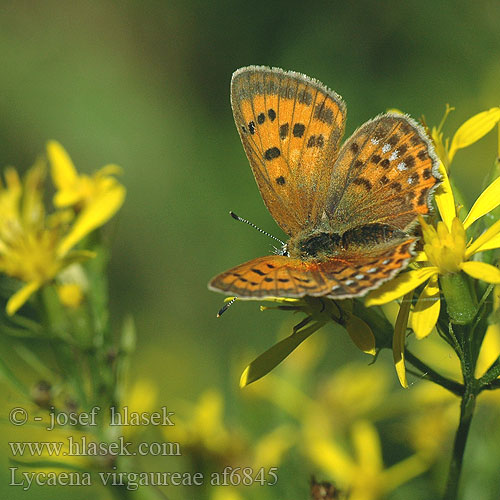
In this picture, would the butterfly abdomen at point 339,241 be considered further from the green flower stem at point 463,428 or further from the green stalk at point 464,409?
the green flower stem at point 463,428

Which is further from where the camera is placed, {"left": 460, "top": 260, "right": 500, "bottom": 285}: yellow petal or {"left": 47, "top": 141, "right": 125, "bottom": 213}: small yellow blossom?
{"left": 47, "top": 141, "right": 125, "bottom": 213}: small yellow blossom

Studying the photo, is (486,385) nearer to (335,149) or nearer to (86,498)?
(335,149)

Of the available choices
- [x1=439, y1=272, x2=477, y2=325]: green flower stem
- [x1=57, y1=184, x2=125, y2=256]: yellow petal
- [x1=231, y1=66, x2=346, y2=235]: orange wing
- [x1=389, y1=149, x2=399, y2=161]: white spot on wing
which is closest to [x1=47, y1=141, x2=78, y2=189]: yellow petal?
[x1=57, y1=184, x2=125, y2=256]: yellow petal

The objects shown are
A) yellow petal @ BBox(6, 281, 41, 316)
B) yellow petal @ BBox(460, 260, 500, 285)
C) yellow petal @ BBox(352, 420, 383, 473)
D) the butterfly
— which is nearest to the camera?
yellow petal @ BBox(460, 260, 500, 285)

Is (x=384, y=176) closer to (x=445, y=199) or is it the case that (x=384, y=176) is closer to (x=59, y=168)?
(x=445, y=199)

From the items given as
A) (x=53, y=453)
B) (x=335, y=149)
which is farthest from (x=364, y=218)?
(x=53, y=453)

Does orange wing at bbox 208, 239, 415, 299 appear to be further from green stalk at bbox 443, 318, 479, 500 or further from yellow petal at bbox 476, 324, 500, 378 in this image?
yellow petal at bbox 476, 324, 500, 378

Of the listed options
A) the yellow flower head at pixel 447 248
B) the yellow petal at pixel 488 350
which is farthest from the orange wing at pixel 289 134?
the yellow petal at pixel 488 350
